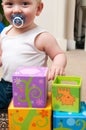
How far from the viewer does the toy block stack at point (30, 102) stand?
0.62m

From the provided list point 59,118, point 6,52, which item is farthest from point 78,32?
point 59,118

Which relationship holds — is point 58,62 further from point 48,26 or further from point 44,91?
point 48,26

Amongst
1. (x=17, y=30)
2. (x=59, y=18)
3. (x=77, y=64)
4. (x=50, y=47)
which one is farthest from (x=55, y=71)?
(x=59, y=18)

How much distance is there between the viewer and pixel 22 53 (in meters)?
0.80

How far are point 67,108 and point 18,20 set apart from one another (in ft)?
0.94

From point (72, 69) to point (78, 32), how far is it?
60 cm

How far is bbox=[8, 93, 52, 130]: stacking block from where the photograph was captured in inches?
25.2

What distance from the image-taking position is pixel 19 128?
658mm

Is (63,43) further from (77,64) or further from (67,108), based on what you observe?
(67,108)

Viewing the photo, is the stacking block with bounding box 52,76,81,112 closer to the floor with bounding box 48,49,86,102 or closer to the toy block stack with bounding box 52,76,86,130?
the toy block stack with bounding box 52,76,86,130

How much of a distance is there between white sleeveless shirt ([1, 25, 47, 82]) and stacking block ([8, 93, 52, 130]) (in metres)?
0.18

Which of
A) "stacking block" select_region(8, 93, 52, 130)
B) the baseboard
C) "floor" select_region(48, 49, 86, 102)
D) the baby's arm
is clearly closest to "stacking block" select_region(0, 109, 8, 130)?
"stacking block" select_region(8, 93, 52, 130)

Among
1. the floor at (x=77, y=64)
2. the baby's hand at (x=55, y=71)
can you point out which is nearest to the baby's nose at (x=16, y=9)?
the baby's hand at (x=55, y=71)

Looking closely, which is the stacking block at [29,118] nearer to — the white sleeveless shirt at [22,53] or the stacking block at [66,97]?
the stacking block at [66,97]
